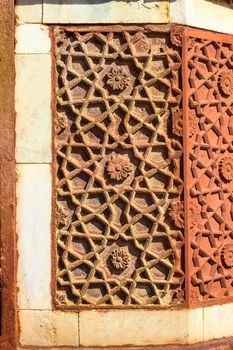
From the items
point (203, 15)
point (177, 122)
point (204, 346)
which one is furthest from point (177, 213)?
point (203, 15)

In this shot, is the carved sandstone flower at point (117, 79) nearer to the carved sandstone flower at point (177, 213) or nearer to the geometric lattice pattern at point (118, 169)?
the geometric lattice pattern at point (118, 169)

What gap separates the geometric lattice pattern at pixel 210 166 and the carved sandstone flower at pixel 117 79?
396 mm

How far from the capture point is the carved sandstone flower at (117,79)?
13.3ft

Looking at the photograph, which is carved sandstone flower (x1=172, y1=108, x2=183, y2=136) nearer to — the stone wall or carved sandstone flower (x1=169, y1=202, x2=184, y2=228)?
the stone wall

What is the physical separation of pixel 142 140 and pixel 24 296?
1159 mm

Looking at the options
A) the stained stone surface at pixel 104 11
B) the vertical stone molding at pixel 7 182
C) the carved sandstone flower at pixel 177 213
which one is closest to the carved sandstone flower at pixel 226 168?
the carved sandstone flower at pixel 177 213

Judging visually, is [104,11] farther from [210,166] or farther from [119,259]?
[119,259]

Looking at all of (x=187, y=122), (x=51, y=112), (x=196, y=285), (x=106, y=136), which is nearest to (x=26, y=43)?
(x=51, y=112)

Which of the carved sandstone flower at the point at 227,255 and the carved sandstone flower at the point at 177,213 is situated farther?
the carved sandstone flower at the point at 227,255

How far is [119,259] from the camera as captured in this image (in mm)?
4035

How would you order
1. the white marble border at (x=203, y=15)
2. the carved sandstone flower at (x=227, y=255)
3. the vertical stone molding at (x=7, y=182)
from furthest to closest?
the carved sandstone flower at (x=227, y=255) < the white marble border at (x=203, y=15) < the vertical stone molding at (x=7, y=182)

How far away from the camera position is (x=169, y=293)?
4.07m

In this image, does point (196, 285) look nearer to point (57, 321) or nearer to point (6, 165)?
point (57, 321)

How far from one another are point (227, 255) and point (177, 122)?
2.95ft
